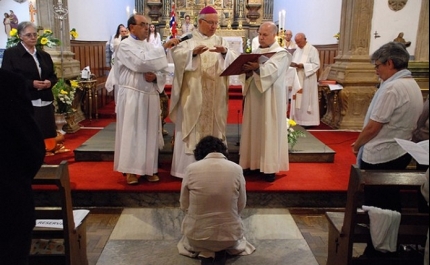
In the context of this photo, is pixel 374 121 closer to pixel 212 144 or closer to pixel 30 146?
pixel 212 144

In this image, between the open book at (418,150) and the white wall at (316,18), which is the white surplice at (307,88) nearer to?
the white wall at (316,18)

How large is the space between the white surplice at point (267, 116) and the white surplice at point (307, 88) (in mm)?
2880

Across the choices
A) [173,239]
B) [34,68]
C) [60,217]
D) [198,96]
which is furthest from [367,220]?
[34,68]

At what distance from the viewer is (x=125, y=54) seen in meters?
3.69

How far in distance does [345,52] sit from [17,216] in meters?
6.33

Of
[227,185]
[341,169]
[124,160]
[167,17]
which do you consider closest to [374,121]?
[227,185]

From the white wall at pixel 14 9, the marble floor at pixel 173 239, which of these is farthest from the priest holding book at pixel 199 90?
the white wall at pixel 14 9

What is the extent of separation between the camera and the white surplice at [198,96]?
3914mm

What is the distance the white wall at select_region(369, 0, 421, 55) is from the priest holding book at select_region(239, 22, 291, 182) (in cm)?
344

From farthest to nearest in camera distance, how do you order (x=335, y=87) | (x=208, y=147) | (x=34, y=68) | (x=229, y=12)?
(x=229, y=12) < (x=335, y=87) < (x=34, y=68) < (x=208, y=147)

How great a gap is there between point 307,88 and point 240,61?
12.2ft

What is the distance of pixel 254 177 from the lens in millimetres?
4340

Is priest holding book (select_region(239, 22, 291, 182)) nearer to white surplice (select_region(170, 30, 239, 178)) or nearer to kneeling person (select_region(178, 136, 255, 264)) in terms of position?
white surplice (select_region(170, 30, 239, 178))

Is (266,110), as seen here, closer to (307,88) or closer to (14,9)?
(307,88)
